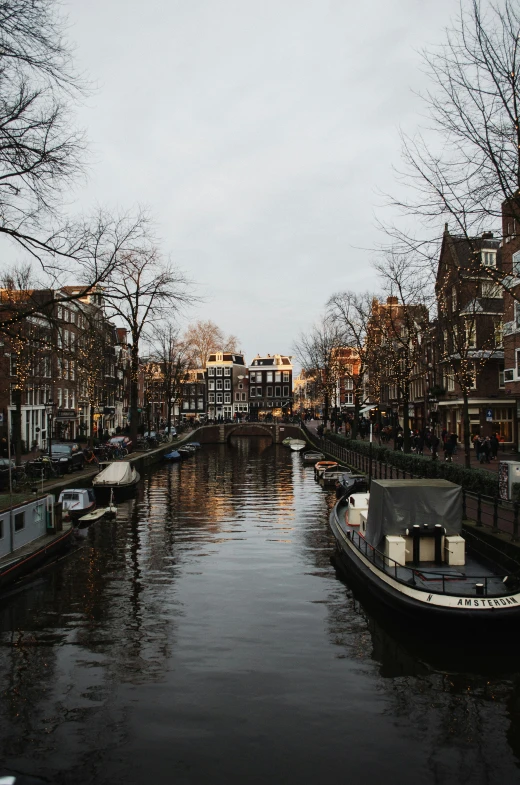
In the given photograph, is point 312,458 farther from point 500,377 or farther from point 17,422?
point 17,422

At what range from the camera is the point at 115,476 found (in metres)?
37.2

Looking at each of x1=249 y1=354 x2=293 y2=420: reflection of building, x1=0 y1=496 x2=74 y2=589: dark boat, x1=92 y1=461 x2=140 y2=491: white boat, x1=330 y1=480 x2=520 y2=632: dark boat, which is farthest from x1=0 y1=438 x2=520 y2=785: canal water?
x1=249 y1=354 x2=293 y2=420: reflection of building

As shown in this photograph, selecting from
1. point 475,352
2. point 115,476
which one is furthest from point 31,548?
point 475,352

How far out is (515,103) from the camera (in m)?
17.1

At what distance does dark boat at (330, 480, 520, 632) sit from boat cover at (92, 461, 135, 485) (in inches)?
813

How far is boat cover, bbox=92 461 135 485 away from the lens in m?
36.8

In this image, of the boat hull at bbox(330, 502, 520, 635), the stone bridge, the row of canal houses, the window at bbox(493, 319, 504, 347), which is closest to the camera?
the boat hull at bbox(330, 502, 520, 635)

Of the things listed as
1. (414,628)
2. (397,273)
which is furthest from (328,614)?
(397,273)

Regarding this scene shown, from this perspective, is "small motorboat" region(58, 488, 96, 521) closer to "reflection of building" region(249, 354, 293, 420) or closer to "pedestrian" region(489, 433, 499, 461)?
"pedestrian" region(489, 433, 499, 461)

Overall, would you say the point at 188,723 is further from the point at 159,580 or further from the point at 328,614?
the point at 159,580

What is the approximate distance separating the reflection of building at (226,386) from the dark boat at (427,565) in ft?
352

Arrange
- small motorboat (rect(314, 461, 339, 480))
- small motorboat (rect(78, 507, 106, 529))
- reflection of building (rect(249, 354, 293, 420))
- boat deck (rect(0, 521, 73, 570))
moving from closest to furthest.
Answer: boat deck (rect(0, 521, 73, 570)) < small motorboat (rect(78, 507, 106, 529)) < small motorboat (rect(314, 461, 339, 480)) < reflection of building (rect(249, 354, 293, 420))

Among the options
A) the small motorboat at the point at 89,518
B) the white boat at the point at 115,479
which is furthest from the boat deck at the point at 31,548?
the white boat at the point at 115,479

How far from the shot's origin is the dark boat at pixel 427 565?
13.6 m
